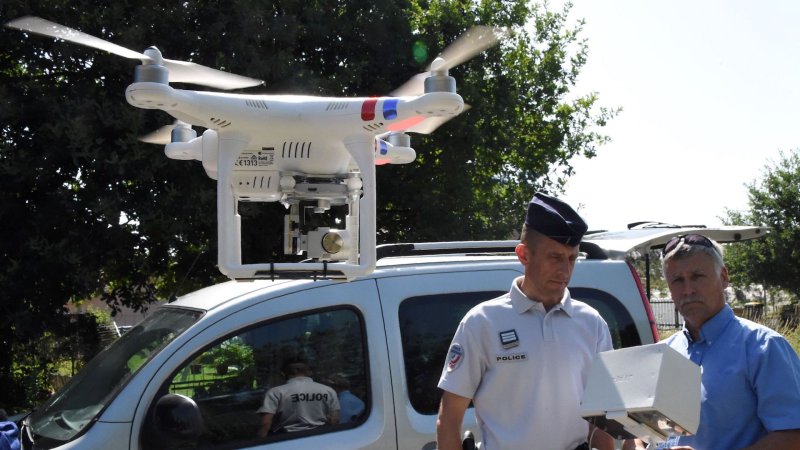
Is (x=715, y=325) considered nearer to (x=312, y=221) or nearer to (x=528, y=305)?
(x=528, y=305)

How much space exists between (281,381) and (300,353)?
0.54ft

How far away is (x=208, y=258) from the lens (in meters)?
9.19

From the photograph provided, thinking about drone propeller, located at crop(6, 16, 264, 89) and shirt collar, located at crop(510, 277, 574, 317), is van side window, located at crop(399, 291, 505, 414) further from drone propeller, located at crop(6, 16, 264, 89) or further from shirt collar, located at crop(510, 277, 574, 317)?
drone propeller, located at crop(6, 16, 264, 89)

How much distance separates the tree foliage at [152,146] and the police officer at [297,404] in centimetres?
332

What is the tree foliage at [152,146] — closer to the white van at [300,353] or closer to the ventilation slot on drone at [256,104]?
the white van at [300,353]

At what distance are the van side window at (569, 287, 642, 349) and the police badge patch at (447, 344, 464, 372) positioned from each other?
1758mm

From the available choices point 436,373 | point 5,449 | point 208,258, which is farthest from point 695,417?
point 208,258

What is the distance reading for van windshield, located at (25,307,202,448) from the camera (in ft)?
13.5

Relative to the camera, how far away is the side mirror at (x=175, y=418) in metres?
3.88

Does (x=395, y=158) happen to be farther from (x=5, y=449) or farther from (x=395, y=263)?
(x=5, y=449)

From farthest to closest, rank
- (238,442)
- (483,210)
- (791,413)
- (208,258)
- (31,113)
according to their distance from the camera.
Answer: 1. (483,210)
2. (208,258)
3. (31,113)
4. (238,442)
5. (791,413)

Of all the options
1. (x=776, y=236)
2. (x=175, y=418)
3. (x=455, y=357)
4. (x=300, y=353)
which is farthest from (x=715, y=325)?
(x=776, y=236)

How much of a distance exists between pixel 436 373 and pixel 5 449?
79.0 inches

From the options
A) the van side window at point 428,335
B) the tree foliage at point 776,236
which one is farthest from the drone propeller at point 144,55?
the tree foliage at point 776,236
